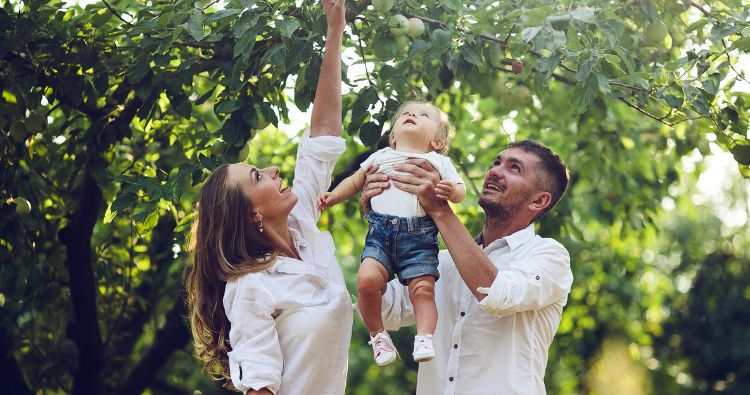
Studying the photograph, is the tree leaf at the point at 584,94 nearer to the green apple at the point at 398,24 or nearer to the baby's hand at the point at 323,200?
the green apple at the point at 398,24

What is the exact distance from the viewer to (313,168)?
344 cm

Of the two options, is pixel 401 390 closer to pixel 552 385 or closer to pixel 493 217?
pixel 552 385

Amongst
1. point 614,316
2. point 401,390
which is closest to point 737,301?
point 614,316

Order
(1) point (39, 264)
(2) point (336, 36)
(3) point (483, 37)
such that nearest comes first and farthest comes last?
(2) point (336, 36) → (3) point (483, 37) → (1) point (39, 264)

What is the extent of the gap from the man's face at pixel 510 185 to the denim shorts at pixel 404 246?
1.09 ft

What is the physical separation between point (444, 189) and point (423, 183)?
7 centimetres

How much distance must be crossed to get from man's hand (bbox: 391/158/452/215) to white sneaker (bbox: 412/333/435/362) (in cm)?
41

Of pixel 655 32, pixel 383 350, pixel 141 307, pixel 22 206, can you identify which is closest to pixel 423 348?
pixel 383 350

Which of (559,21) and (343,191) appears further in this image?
(343,191)

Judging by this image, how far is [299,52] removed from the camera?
148 inches

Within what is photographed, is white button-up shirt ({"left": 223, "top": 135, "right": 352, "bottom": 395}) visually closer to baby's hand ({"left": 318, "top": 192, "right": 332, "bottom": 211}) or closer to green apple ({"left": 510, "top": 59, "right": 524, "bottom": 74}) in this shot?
baby's hand ({"left": 318, "top": 192, "right": 332, "bottom": 211})

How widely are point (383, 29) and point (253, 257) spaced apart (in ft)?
3.80

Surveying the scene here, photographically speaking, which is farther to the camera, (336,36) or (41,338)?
(41,338)

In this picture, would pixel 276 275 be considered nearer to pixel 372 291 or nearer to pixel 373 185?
pixel 372 291
